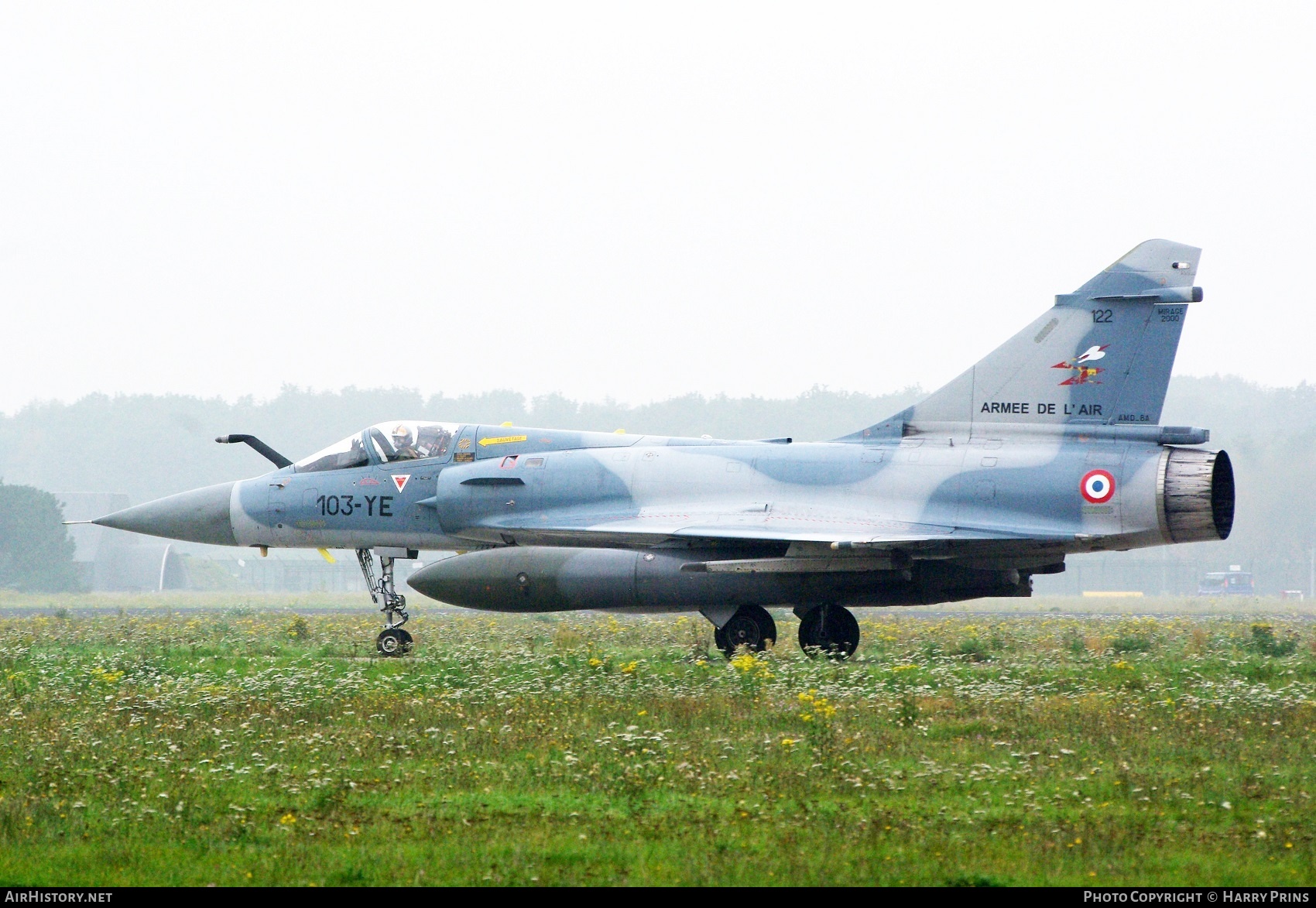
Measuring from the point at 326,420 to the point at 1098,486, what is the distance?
106m

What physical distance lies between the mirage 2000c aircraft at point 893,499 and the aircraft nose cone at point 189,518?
10.4 feet

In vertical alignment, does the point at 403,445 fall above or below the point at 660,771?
above

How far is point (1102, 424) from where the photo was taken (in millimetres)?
14266

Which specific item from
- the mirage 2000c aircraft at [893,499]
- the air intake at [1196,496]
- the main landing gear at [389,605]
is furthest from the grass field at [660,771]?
the main landing gear at [389,605]

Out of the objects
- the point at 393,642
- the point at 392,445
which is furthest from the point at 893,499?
the point at 392,445

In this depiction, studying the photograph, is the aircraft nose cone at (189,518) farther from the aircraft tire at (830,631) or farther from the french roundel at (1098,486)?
the french roundel at (1098,486)

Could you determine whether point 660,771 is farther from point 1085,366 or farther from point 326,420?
point 326,420

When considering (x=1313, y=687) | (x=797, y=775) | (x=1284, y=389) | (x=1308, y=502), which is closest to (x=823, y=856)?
(x=797, y=775)

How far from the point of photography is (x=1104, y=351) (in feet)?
47.1

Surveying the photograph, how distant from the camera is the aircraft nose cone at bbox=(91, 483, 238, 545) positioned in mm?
17547

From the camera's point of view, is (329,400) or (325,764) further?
(329,400)

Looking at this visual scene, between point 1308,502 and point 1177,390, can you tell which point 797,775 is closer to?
point 1308,502

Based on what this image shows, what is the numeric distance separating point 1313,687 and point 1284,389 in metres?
99.0

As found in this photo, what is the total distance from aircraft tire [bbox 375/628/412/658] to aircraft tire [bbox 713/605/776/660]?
395cm
